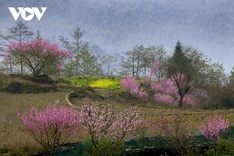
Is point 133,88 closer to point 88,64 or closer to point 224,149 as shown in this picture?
point 88,64

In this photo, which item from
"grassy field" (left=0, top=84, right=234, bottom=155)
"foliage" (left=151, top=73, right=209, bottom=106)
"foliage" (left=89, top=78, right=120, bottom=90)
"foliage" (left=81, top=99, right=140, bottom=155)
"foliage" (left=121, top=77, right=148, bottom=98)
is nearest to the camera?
"foliage" (left=81, top=99, right=140, bottom=155)

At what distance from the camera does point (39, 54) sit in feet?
156

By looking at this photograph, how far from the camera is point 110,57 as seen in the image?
102 meters

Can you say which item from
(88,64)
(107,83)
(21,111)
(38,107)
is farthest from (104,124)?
(107,83)

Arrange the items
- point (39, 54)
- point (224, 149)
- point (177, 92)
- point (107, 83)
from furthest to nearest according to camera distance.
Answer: point (107, 83), point (177, 92), point (39, 54), point (224, 149)

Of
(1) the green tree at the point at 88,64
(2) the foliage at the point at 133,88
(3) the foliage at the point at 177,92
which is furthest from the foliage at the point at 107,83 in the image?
(3) the foliage at the point at 177,92

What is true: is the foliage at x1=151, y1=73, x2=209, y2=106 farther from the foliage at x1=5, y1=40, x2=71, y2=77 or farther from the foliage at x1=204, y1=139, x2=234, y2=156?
the foliage at x1=204, y1=139, x2=234, y2=156

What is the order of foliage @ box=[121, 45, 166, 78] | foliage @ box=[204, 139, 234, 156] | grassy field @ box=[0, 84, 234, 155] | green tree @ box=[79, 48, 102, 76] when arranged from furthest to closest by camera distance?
foliage @ box=[121, 45, 166, 78], green tree @ box=[79, 48, 102, 76], grassy field @ box=[0, 84, 234, 155], foliage @ box=[204, 139, 234, 156]

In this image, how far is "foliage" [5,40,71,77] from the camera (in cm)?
4762

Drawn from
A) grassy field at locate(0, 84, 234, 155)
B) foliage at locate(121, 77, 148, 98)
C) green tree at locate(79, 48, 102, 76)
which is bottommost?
grassy field at locate(0, 84, 234, 155)

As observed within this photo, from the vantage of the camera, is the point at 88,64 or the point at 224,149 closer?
the point at 224,149

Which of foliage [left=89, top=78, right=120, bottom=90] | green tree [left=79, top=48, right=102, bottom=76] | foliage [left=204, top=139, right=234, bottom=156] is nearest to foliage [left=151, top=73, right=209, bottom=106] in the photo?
foliage [left=89, top=78, right=120, bottom=90]

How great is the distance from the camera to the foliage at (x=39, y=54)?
1875 inches

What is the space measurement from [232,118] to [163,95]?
915 inches
